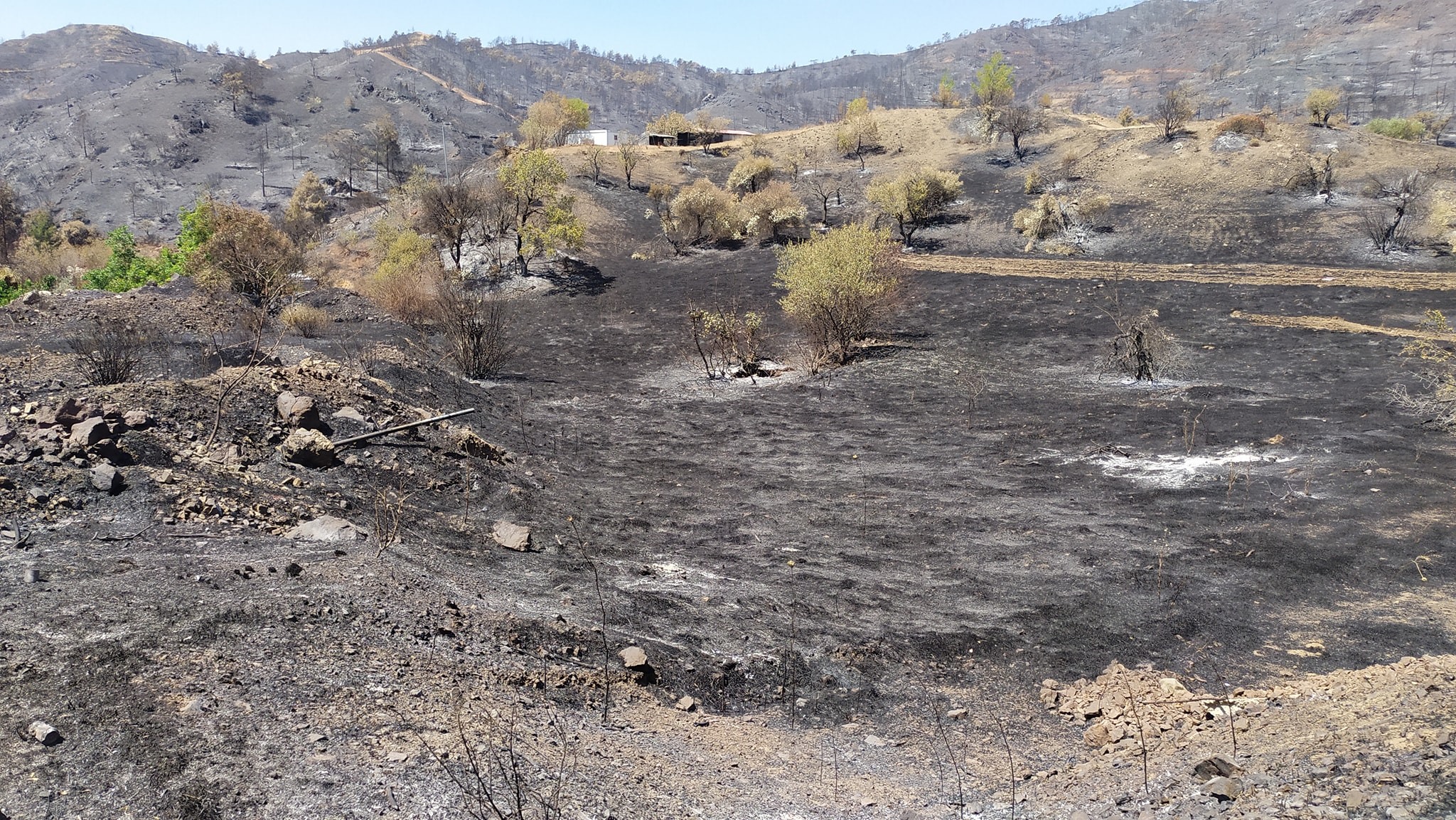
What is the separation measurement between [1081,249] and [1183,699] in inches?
1025

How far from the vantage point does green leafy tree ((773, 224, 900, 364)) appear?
17.6 metres

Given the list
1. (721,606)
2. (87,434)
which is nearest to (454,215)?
(87,434)

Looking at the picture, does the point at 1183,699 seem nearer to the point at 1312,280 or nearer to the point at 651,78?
the point at 1312,280

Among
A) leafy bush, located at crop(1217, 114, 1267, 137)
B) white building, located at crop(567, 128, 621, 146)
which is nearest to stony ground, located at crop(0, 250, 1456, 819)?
leafy bush, located at crop(1217, 114, 1267, 137)

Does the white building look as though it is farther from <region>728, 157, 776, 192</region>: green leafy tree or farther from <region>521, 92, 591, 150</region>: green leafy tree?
<region>728, 157, 776, 192</region>: green leafy tree

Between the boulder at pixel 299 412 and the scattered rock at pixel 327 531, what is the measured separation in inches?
105

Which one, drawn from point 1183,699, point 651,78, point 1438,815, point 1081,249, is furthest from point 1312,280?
point 651,78

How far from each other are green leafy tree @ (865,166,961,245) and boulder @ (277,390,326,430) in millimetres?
26021

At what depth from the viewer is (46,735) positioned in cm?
356

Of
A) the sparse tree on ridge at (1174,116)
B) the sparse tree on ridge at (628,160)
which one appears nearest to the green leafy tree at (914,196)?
the sparse tree on ridge at (1174,116)

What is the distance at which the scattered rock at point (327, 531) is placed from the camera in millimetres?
6742

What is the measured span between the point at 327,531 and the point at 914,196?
28346 mm

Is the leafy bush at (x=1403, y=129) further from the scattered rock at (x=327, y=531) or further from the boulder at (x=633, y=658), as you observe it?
the scattered rock at (x=327, y=531)

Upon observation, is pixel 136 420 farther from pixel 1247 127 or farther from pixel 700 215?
pixel 1247 127
